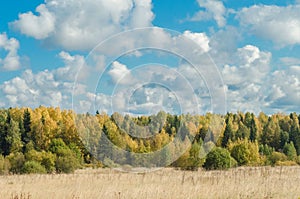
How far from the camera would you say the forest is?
23.0 m

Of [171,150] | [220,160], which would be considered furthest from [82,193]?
[220,160]

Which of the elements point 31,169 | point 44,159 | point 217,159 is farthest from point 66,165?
point 217,159

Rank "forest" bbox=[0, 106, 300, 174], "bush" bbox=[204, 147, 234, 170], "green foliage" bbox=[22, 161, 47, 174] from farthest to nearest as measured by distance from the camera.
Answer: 1. "bush" bbox=[204, 147, 234, 170]
2. "green foliage" bbox=[22, 161, 47, 174]
3. "forest" bbox=[0, 106, 300, 174]

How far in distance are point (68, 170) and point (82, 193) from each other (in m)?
23.3

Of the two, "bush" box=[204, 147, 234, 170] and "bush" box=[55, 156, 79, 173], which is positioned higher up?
"bush" box=[204, 147, 234, 170]

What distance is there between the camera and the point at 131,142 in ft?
104

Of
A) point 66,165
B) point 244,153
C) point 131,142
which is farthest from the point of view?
point 244,153

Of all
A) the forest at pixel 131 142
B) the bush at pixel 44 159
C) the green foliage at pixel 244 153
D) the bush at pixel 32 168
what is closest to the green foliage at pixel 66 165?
the forest at pixel 131 142

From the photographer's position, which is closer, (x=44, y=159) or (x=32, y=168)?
(x=32, y=168)

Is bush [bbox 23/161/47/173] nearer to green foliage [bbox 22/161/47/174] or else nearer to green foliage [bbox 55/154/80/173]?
green foliage [bbox 22/161/47/174]

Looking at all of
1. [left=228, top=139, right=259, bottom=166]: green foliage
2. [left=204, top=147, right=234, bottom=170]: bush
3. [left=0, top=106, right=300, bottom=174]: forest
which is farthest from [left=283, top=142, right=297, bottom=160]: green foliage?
[left=204, top=147, right=234, bottom=170]: bush

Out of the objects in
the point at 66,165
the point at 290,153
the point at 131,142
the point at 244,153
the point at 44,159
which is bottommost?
the point at 66,165

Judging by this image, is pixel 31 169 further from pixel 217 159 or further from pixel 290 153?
pixel 290 153

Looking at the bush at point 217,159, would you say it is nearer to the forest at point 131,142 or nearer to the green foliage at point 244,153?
the forest at point 131,142
